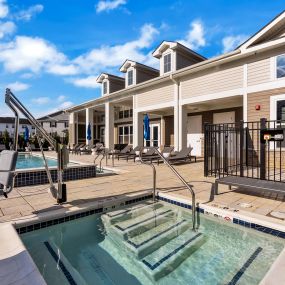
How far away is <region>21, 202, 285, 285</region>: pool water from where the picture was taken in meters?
2.56

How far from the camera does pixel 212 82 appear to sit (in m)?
10.4

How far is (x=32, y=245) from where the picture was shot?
318 centimetres

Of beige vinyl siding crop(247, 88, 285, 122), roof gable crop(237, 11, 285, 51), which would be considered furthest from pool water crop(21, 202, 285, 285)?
roof gable crop(237, 11, 285, 51)

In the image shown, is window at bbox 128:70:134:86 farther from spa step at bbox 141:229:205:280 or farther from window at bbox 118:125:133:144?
spa step at bbox 141:229:205:280

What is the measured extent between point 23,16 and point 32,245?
8899 mm

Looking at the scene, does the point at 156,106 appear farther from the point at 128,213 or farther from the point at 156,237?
the point at 156,237

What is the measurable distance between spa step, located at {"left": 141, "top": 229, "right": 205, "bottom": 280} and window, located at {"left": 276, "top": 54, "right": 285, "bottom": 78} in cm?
740

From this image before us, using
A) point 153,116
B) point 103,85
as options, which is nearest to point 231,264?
point 153,116

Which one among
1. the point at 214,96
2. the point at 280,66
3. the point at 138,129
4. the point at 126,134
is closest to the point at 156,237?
the point at 280,66

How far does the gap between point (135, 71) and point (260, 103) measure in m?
9.67

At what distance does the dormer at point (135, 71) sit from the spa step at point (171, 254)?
13851 mm

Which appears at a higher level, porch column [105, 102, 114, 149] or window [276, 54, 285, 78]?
window [276, 54, 285, 78]

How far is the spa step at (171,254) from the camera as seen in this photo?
2.70 m

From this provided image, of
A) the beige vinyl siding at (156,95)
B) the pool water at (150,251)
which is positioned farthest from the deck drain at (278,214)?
the beige vinyl siding at (156,95)
